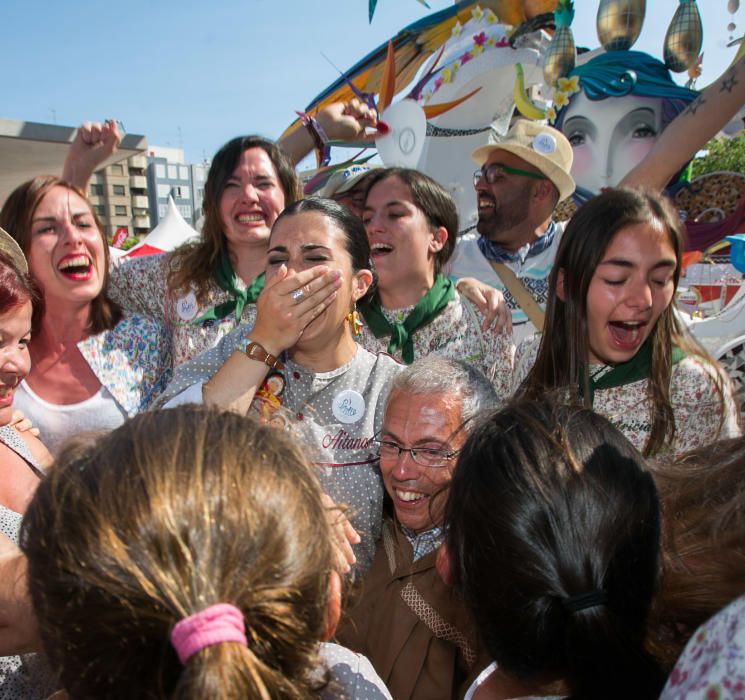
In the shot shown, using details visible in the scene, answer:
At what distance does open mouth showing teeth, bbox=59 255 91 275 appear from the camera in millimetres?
2387

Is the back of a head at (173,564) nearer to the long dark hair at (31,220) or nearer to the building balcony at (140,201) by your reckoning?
the long dark hair at (31,220)

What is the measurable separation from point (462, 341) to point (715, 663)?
2002 millimetres

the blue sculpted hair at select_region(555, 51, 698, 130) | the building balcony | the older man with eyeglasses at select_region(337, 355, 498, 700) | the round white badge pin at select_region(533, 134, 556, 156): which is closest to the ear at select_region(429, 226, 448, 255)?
the older man with eyeglasses at select_region(337, 355, 498, 700)

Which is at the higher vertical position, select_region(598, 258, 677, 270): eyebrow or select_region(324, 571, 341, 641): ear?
select_region(598, 258, 677, 270): eyebrow

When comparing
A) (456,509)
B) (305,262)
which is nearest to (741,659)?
(456,509)

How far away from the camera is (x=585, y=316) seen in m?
2.13

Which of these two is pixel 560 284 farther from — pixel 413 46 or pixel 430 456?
pixel 413 46

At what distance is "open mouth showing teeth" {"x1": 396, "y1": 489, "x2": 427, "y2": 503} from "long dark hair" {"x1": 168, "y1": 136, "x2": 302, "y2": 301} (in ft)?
4.33

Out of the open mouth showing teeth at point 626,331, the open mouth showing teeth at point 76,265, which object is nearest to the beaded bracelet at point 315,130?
the open mouth showing teeth at point 76,265

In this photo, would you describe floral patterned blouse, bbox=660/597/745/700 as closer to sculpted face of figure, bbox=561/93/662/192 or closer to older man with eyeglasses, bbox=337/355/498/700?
older man with eyeglasses, bbox=337/355/498/700

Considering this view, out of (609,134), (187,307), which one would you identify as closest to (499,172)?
(187,307)

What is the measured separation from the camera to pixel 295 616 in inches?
31.0

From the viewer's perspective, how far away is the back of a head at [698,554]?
1.04 m

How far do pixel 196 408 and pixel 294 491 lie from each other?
8.9 inches
